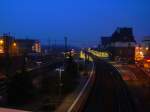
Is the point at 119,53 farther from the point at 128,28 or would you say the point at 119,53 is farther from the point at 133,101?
the point at 133,101

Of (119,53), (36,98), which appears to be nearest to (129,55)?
(119,53)

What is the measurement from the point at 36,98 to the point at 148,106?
32.7 ft

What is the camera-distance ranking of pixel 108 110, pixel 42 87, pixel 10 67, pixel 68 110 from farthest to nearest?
pixel 10 67 → pixel 42 87 → pixel 108 110 → pixel 68 110

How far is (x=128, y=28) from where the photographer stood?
145000 mm

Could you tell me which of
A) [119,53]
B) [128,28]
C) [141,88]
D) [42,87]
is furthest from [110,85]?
[128,28]

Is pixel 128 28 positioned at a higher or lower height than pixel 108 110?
higher

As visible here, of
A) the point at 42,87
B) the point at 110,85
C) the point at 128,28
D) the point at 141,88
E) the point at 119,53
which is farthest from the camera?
the point at 128,28

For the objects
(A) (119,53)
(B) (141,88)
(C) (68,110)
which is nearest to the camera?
(C) (68,110)

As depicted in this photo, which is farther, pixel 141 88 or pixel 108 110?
pixel 141 88

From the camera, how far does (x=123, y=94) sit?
42969 millimetres

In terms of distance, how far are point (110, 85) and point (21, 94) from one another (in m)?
20.6

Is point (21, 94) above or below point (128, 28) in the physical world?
below

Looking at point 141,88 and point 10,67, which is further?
point 10,67

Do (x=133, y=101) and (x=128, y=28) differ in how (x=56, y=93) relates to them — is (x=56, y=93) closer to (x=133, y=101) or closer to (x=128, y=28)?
(x=133, y=101)
